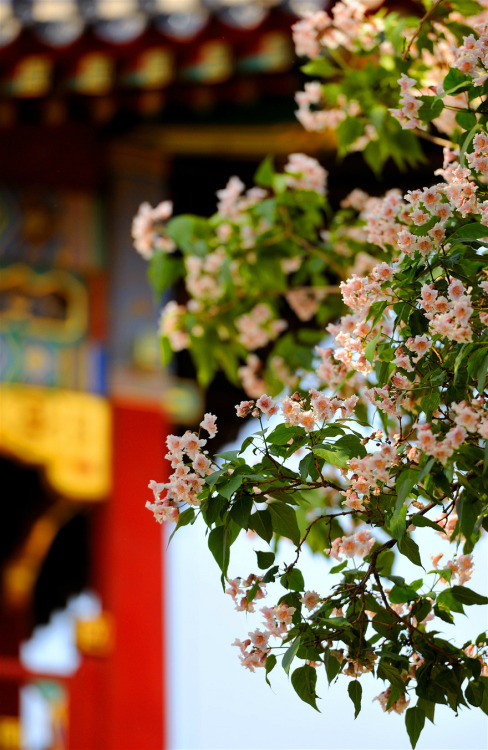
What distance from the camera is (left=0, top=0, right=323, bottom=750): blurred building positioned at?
4055 millimetres

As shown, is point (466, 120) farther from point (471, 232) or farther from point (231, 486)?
point (231, 486)

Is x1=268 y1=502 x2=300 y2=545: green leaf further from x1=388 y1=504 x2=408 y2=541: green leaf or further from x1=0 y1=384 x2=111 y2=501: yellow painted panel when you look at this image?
x1=0 y1=384 x2=111 y2=501: yellow painted panel

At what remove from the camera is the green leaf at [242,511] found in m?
1.79

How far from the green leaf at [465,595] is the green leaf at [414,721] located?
17 cm

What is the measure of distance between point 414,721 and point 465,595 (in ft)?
0.65

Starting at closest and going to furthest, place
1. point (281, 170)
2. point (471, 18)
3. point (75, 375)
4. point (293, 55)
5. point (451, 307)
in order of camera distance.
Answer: point (451, 307)
point (471, 18)
point (293, 55)
point (75, 375)
point (281, 170)

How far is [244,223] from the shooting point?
9.91ft

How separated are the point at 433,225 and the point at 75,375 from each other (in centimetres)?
271

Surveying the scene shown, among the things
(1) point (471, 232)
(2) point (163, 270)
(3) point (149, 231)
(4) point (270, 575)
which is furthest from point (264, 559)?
(3) point (149, 231)

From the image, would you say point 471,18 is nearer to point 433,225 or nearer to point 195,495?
point 433,225

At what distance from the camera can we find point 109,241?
15.4ft

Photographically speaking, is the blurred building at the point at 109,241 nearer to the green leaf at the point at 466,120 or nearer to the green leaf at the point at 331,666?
the green leaf at the point at 466,120

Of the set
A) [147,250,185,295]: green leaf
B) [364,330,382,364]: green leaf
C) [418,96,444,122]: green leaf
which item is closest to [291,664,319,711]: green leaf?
[364,330,382,364]: green leaf

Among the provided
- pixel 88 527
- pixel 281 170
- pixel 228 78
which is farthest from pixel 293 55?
pixel 88 527
